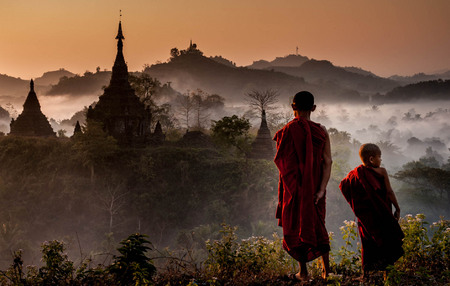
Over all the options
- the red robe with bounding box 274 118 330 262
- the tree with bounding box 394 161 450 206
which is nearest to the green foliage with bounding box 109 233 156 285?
the red robe with bounding box 274 118 330 262

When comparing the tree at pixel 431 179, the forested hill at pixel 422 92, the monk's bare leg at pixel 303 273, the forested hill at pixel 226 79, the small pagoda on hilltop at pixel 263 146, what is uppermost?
the forested hill at pixel 226 79

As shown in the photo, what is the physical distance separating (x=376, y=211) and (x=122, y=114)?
3132 centimetres

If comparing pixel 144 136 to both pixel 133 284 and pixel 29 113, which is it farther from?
pixel 133 284

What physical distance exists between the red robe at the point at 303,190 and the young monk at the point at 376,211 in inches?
17.6

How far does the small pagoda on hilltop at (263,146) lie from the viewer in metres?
32.6

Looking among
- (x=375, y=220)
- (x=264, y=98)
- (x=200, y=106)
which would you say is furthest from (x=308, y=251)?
(x=200, y=106)

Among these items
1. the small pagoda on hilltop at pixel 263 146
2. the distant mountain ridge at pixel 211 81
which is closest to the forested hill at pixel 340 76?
the distant mountain ridge at pixel 211 81

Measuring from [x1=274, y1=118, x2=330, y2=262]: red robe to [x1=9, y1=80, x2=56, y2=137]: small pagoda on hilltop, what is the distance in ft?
117

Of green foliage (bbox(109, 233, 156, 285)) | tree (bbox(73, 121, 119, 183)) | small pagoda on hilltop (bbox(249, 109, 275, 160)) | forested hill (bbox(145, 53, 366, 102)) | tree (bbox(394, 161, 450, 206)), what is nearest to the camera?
green foliage (bbox(109, 233, 156, 285))

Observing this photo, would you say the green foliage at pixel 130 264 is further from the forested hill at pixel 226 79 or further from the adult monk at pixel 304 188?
the forested hill at pixel 226 79

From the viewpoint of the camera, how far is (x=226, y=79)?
136500mm

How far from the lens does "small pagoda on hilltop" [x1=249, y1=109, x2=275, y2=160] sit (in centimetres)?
3262

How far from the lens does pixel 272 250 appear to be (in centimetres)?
555

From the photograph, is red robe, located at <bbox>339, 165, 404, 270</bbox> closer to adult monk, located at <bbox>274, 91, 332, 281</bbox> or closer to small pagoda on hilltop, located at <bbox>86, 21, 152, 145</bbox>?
adult monk, located at <bbox>274, 91, 332, 281</bbox>
